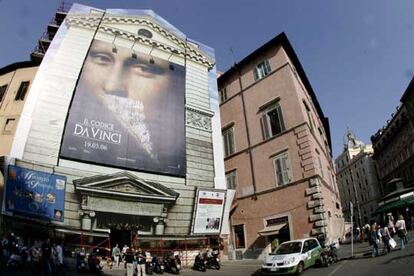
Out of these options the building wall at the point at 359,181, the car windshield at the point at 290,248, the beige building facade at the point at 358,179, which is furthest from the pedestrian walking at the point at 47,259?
the building wall at the point at 359,181

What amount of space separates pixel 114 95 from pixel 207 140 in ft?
23.7

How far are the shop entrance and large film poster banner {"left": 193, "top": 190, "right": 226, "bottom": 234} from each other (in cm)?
400

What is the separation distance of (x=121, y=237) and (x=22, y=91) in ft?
39.3

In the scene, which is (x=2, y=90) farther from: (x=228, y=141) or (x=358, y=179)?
(x=358, y=179)

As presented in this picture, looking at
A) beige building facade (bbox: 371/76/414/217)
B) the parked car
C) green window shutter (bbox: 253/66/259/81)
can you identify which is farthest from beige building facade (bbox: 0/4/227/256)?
beige building facade (bbox: 371/76/414/217)

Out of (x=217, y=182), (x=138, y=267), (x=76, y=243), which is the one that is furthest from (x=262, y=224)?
(x=76, y=243)

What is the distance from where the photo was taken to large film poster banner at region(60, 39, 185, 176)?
19906 mm

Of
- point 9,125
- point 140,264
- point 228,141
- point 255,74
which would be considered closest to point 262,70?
point 255,74

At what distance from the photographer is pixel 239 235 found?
25609mm

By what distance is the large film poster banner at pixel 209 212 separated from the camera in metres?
21.8

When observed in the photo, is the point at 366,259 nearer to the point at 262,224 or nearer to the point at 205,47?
the point at 262,224

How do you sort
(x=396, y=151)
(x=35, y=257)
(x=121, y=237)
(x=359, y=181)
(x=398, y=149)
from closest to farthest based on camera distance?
(x=35, y=257), (x=121, y=237), (x=398, y=149), (x=396, y=151), (x=359, y=181)

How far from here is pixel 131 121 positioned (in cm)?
2184

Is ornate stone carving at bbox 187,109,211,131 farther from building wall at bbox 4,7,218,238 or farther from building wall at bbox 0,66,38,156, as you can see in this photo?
building wall at bbox 0,66,38,156
